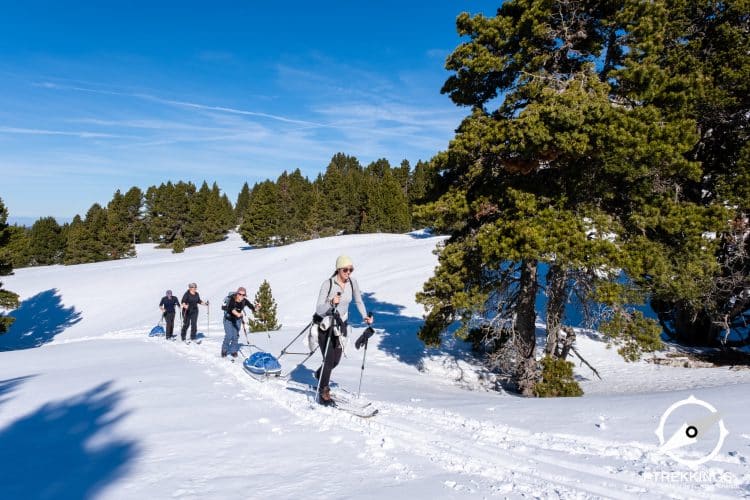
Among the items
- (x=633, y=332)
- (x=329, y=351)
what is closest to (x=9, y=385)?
(x=329, y=351)

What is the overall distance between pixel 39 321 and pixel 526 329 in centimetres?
3704

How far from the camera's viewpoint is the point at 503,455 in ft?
16.8

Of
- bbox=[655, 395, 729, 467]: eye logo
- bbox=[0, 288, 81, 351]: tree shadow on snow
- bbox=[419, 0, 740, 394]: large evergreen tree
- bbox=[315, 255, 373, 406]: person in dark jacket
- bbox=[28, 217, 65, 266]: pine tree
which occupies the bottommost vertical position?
bbox=[0, 288, 81, 351]: tree shadow on snow

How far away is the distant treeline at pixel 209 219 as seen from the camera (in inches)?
2645

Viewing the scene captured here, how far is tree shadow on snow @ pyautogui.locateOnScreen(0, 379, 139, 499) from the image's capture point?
4.27 metres

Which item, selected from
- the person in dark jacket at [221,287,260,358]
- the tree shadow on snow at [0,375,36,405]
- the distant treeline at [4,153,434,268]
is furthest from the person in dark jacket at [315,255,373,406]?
the distant treeline at [4,153,434,268]

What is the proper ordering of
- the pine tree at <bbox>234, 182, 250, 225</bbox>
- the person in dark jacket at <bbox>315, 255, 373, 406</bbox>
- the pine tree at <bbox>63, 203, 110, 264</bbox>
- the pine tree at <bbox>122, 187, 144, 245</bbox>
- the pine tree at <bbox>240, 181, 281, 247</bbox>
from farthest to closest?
the pine tree at <bbox>234, 182, 250, 225</bbox>, the pine tree at <bbox>122, 187, 144, 245</bbox>, the pine tree at <bbox>63, 203, 110, 264</bbox>, the pine tree at <bbox>240, 181, 281, 247</bbox>, the person in dark jacket at <bbox>315, 255, 373, 406</bbox>

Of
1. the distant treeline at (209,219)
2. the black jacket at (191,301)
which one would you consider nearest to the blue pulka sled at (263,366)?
the black jacket at (191,301)

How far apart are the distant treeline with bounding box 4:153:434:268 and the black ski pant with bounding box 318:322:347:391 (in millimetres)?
51842

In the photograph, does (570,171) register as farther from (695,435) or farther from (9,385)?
(9,385)

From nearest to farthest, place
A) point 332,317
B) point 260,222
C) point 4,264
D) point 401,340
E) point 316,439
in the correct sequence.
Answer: point 316,439, point 332,317, point 401,340, point 4,264, point 260,222

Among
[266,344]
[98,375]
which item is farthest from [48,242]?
[98,375]

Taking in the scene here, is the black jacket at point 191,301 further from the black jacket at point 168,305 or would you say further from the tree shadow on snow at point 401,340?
the tree shadow on snow at point 401,340

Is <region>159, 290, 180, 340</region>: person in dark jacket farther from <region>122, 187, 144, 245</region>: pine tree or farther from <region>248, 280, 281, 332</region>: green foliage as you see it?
<region>122, 187, 144, 245</region>: pine tree
